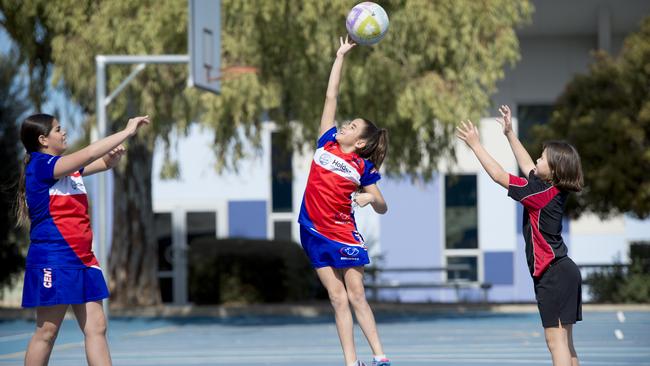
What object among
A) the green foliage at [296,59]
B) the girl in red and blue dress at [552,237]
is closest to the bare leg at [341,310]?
the girl in red and blue dress at [552,237]

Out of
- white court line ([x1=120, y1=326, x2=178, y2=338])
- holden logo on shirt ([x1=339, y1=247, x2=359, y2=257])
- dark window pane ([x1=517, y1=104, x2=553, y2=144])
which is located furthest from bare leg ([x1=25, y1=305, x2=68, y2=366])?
dark window pane ([x1=517, y1=104, x2=553, y2=144])

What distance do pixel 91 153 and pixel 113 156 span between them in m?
0.74

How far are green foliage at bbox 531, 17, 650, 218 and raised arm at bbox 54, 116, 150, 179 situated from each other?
662 inches

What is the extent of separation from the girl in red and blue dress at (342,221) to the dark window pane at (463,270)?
2234 cm

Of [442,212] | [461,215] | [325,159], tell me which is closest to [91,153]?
[325,159]

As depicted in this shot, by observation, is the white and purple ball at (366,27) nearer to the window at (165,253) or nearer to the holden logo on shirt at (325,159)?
the holden logo on shirt at (325,159)

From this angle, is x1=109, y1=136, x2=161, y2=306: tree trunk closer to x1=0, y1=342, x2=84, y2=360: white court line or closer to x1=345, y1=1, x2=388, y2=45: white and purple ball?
x1=0, y1=342, x2=84, y2=360: white court line

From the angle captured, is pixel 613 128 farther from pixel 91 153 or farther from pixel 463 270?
pixel 91 153

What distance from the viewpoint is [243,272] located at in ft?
81.2

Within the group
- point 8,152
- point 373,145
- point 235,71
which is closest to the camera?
point 373,145

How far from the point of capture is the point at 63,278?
6.97m

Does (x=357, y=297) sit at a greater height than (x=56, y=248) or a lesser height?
lesser

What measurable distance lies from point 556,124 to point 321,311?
241 inches

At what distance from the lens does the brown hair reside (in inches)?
293
